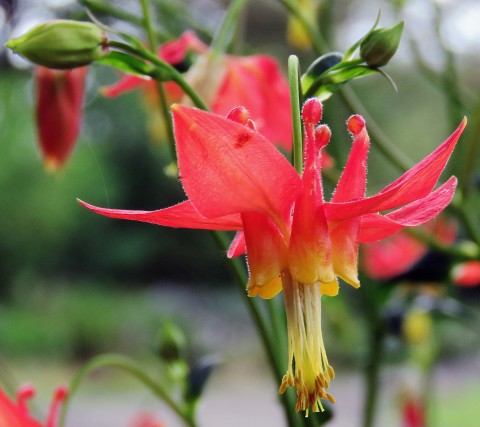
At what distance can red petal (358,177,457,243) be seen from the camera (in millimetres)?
245

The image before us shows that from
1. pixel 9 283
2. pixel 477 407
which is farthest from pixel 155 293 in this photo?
pixel 477 407

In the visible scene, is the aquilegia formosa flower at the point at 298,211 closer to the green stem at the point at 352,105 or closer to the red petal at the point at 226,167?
the red petal at the point at 226,167

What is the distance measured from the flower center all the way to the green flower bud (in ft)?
0.34

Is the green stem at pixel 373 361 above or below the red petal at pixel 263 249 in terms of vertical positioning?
below

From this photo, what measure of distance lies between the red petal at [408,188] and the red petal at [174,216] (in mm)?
38

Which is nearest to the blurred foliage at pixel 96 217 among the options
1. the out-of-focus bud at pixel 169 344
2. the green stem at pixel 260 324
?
the out-of-focus bud at pixel 169 344

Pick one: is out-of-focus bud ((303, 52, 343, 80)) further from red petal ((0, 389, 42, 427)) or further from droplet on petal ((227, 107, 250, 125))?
red petal ((0, 389, 42, 427))

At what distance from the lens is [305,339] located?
0.25 meters

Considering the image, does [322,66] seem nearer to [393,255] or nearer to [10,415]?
[10,415]

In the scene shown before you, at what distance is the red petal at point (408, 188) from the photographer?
224 millimetres

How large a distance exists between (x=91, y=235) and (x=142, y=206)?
1.50ft

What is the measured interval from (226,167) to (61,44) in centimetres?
9

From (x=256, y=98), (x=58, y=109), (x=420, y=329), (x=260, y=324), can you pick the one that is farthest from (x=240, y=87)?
(x=420, y=329)

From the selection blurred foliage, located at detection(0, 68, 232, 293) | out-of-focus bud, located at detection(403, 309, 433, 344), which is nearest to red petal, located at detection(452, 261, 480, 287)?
out-of-focus bud, located at detection(403, 309, 433, 344)
